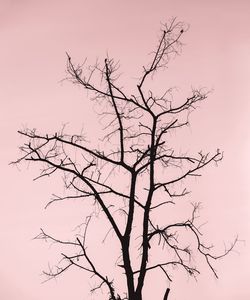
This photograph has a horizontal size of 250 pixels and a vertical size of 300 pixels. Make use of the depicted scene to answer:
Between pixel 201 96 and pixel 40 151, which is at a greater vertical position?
pixel 201 96

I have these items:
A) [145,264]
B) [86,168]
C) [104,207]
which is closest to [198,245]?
[145,264]

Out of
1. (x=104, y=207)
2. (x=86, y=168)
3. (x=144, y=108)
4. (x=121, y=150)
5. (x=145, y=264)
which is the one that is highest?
(x=144, y=108)

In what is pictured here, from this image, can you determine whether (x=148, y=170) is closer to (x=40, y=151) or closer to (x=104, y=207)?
(x=104, y=207)

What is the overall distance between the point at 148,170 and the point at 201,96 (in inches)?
65.6

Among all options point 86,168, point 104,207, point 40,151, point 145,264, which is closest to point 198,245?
point 145,264

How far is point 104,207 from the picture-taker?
6762 mm

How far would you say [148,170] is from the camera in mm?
7074

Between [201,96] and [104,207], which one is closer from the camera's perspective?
[104,207]

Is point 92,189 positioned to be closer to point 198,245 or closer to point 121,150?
point 121,150

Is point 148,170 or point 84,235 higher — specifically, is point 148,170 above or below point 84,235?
above

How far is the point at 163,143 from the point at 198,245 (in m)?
1.84

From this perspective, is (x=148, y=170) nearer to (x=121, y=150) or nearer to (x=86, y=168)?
(x=121, y=150)

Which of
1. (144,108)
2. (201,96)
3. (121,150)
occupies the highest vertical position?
(201,96)

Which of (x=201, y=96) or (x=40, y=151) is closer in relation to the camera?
(x=40, y=151)
